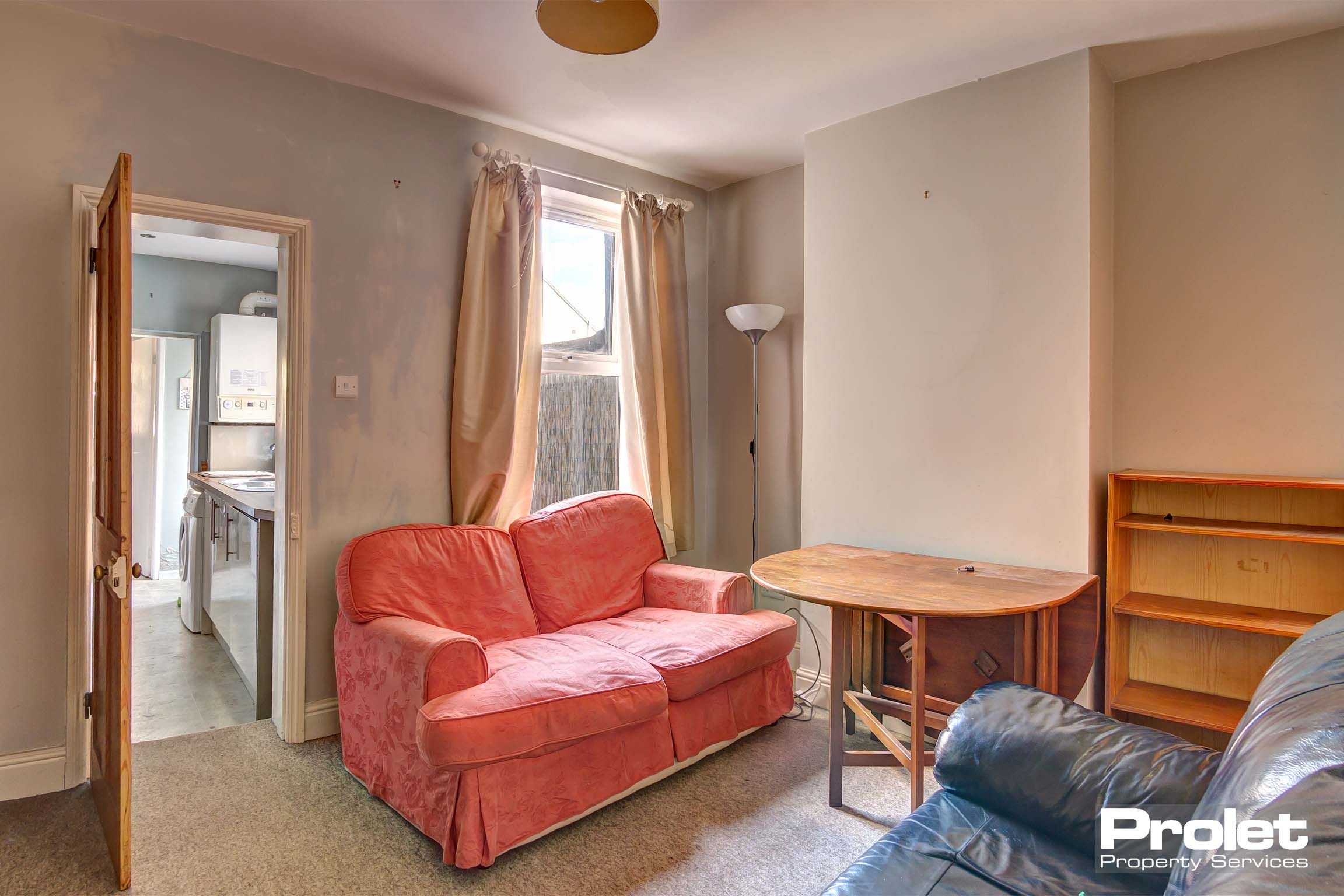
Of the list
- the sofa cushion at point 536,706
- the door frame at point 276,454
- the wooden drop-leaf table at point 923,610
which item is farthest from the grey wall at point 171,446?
the wooden drop-leaf table at point 923,610

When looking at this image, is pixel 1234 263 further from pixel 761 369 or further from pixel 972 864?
pixel 972 864

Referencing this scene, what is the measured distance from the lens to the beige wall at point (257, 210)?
7.38ft

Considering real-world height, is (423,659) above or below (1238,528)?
below

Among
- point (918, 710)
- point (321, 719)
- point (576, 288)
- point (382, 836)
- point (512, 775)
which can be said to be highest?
point (576, 288)

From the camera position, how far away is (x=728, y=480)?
4012mm

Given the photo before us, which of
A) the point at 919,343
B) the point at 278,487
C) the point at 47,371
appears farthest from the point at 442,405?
the point at 919,343

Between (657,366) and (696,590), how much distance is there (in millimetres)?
1210

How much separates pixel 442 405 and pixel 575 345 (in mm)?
836

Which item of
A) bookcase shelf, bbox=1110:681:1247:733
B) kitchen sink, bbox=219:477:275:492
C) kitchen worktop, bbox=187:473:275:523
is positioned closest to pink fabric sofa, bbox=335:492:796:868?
kitchen worktop, bbox=187:473:275:523

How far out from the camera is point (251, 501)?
119 inches

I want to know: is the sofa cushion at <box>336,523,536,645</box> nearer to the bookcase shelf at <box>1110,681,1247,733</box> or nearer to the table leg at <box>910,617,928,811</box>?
the table leg at <box>910,617,928,811</box>

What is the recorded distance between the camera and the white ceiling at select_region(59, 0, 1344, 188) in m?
2.29
